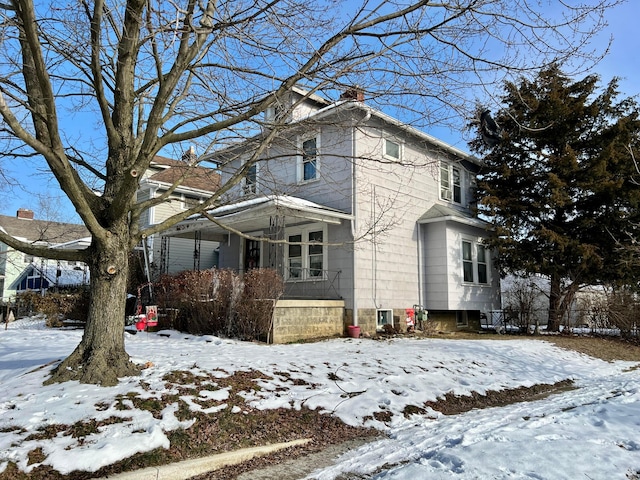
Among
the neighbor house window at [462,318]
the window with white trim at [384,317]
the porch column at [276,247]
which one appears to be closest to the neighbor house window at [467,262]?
the neighbor house window at [462,318]

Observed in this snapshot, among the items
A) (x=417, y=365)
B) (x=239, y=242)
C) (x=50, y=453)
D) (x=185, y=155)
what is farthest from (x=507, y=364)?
(x=239, y=242)

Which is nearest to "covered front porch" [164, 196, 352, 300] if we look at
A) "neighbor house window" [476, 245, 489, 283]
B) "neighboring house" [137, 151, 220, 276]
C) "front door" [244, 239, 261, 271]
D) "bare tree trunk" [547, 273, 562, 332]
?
"front door" [244, 239, 261, 271]

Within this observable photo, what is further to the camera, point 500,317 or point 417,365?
point 500,317

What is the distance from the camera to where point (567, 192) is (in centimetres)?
1480

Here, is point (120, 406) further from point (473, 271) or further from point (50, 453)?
point (473, 271)

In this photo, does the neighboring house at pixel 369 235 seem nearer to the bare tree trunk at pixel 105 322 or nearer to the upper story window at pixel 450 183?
the upper story window at pixel 450 183

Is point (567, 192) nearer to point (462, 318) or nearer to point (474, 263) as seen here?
point (474, 263)

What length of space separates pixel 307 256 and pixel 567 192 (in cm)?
864

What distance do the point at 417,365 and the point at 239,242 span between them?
9243 mm

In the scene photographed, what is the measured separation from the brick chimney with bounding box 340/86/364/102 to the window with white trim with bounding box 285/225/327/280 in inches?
262

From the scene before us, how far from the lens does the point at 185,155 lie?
7562mm

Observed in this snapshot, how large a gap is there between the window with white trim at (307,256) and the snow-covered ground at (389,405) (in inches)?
A: 138

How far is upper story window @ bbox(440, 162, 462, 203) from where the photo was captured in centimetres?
1638

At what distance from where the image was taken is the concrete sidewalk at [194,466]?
3.77 metres
